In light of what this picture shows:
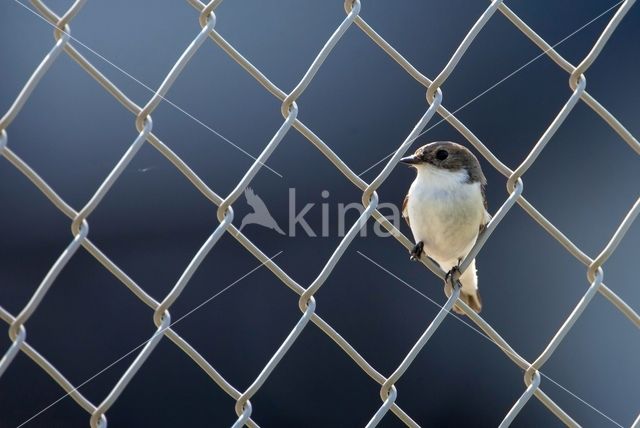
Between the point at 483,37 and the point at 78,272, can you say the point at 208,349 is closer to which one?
the point at 78,272

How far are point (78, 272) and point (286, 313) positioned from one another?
1402mm

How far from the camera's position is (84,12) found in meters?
5.02

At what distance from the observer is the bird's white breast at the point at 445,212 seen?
117 inches

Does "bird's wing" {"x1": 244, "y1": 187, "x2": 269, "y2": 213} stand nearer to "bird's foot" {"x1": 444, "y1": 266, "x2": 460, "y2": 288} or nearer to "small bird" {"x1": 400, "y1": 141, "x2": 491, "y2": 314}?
"small bird" {"x1": 400, "y1": 141, "x2": 491, "y2": 314}

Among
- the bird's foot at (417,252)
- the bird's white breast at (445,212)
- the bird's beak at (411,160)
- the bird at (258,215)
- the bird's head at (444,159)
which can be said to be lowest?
the bird at (258,215)

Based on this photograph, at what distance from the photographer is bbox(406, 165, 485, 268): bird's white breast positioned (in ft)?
9.78

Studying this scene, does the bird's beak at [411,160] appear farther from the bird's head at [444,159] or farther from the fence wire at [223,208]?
the fence wire at [223,208]

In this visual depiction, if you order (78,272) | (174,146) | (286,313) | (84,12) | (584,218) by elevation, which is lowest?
(78,272)

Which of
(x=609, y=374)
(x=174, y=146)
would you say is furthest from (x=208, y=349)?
(x=609, y=374)

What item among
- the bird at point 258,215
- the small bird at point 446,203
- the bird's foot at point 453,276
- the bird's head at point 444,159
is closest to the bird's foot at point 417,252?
the small bird at point 446,203

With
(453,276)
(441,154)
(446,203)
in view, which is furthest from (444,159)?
(453,276)

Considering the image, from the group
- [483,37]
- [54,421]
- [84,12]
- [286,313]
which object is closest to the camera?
[54,421]

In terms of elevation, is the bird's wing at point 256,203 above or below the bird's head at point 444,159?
below

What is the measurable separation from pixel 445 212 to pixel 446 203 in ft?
0.13
